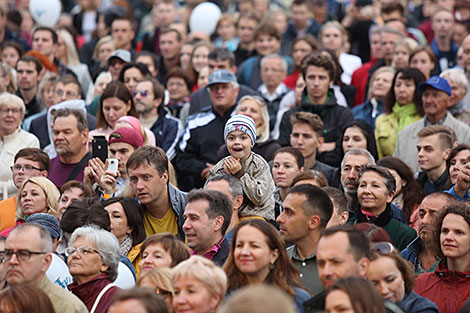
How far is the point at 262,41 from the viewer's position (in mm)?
13477

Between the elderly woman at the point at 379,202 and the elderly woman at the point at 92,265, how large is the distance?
2.52m

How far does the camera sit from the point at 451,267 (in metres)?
7.04

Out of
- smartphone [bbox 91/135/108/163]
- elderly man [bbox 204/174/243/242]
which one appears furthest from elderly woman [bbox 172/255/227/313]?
smartphone [bbox 91/135/108/163]

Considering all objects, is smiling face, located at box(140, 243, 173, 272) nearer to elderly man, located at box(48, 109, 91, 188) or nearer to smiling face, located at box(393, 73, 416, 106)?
elderly man, located at box(48, 109, 91, 188)

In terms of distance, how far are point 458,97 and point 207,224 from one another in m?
4.53

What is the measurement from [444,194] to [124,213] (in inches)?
109

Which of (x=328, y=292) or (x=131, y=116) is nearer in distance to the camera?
(x=328, y=292)

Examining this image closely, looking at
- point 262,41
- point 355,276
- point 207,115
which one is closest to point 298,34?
point 262,41

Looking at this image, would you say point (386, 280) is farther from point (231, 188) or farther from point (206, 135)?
point (206, 135)

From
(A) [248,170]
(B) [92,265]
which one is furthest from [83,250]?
(A) [248,170]

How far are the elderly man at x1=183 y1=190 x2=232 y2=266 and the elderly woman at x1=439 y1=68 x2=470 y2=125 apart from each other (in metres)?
4.20

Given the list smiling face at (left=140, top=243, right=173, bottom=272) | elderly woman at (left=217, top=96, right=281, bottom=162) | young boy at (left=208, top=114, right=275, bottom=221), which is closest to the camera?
smiling face at (left=140, top=243, right=173, bottom=272)

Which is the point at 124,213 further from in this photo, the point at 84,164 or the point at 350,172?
the point at 350,172

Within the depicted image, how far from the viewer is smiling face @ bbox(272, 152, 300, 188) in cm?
912
